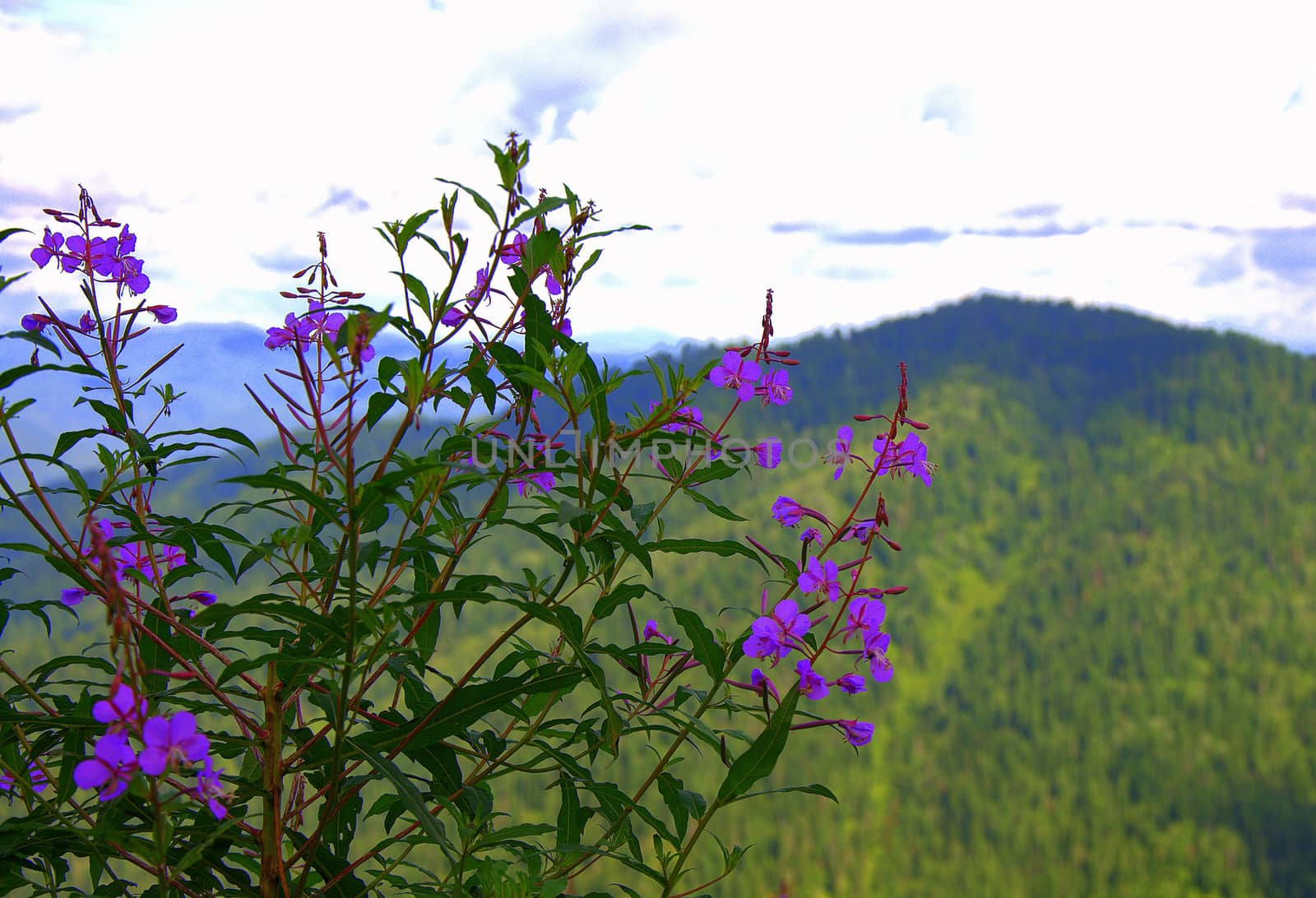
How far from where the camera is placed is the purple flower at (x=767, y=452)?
2508 millimetres

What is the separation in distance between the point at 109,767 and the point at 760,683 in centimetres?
131

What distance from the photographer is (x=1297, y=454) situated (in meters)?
178

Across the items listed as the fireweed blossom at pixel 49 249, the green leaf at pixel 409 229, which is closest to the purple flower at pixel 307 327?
the green leaf at pixel 409 229

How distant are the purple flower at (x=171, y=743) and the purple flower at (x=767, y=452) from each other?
1438 mm

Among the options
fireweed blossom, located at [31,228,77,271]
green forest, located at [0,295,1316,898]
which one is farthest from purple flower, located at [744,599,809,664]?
green forest, located at [0,295,1316,898]

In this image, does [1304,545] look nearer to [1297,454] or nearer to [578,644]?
[1297,454]

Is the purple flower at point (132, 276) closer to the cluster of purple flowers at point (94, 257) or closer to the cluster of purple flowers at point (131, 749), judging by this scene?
the cluster of purple flowers at point (94, 257)

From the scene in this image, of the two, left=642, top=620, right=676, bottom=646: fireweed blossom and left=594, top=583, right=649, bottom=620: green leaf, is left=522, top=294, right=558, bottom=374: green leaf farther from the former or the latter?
left=642, top=620, right=676, bottom=646: fireweed blossom

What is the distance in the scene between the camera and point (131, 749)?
1554 mm

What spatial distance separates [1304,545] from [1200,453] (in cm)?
2834

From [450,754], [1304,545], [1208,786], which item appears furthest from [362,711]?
[1304,545]

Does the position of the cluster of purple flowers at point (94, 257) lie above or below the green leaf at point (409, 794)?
above

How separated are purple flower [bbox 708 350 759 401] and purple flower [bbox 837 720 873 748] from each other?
86 centimetres

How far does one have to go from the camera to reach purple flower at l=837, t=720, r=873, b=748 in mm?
2330
